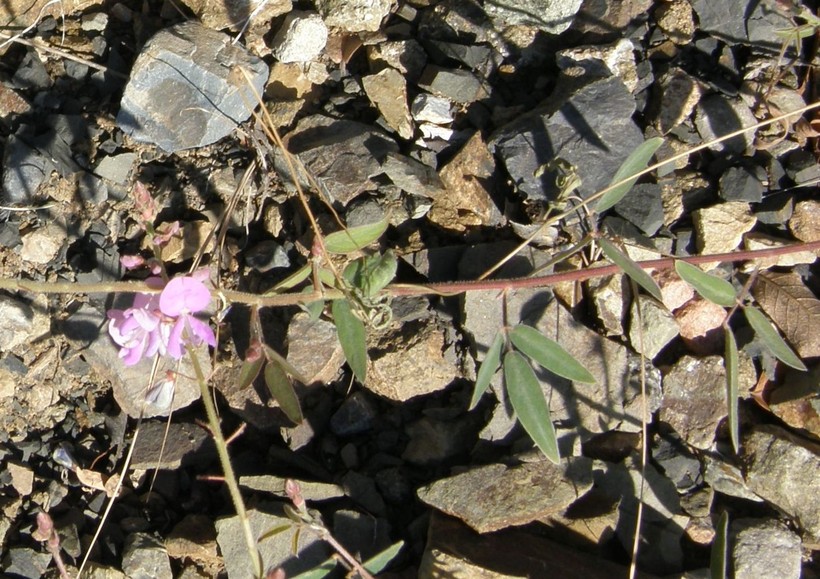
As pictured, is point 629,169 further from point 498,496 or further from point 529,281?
point 498,496

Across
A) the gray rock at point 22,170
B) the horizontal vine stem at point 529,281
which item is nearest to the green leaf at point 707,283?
the horizontal vine stem at point 529,281

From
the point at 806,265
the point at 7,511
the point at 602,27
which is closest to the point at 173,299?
the point at 7,511

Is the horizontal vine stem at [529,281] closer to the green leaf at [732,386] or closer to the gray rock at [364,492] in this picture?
the green leaf at [732,386]

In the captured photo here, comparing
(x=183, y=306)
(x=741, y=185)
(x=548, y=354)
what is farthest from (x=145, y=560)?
(x=741, y=185)

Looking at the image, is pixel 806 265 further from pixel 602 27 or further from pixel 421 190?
pixel 421 190

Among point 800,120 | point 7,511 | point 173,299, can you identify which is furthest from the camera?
point 800,120

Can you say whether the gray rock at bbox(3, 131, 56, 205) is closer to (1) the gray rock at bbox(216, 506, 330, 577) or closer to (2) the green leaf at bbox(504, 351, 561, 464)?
(1) the gray rock at bbox(216, 506, 330, 577)

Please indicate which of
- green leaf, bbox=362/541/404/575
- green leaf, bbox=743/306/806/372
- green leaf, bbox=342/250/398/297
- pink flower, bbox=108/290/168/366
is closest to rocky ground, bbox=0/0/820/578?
green leaf, bbox=362/541/404/575
